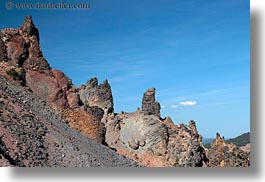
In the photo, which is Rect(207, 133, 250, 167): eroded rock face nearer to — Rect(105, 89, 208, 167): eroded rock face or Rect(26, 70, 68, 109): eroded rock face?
Rect(105, 89, 208, 167): eroded rock face

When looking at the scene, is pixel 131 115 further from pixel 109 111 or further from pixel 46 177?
pixel 46 177

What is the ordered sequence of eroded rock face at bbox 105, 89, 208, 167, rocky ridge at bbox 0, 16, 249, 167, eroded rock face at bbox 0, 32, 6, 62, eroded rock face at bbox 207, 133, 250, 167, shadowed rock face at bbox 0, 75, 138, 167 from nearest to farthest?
shadowed rock face at bbox 0, 75, 138, 167
eroded rock face at bbox 207, 133, 250, 167
eroded rock face at bbox 0, 32, 6, 62
rocky ridge at bbox 0, 16, 249, 167
eroded rock face at bbox 105, 89, 208, 167

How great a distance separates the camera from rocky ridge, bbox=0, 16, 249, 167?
39.2 ft

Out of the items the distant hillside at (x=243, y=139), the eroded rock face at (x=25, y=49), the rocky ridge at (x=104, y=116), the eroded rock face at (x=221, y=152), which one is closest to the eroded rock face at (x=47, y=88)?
the rocky ridge at (x=104, y=116)

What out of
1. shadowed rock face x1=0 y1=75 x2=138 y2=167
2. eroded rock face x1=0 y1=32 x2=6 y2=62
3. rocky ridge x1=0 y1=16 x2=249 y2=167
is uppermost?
eroded rock face x1=0 y1=32 x2=6 y2=62

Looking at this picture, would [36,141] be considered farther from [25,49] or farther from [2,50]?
[25,49]

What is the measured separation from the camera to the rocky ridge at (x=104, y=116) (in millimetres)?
11939

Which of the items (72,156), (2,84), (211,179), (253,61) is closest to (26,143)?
(72,156)

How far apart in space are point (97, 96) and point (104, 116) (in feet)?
2.33

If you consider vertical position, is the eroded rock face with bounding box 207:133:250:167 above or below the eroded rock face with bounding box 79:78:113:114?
below

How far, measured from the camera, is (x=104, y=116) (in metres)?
16.1

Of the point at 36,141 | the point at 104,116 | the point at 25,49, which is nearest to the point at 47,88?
the point at 25,49

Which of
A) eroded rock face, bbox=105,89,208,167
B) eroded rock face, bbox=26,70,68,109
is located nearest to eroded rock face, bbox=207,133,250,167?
eroded rock face, bbox=105,89,208,167

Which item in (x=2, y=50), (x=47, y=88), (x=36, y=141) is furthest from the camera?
(x=47, y=88)
